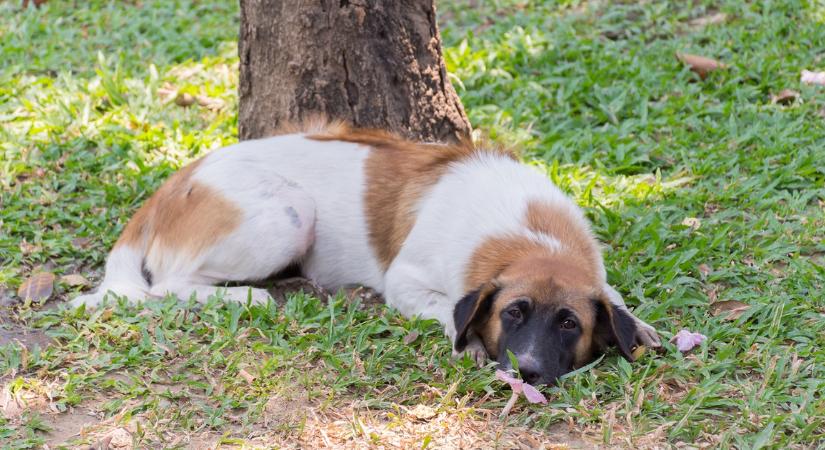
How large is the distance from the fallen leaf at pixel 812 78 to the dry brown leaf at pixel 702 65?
58 centimetres

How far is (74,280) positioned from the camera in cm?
545

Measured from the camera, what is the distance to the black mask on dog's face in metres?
4.29

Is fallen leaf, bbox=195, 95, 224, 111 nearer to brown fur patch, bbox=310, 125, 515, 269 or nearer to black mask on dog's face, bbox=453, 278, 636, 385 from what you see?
brown fur patch, bbox=310, 125, 515, 269

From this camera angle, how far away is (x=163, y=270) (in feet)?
17.9

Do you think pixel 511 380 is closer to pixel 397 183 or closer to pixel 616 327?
pixel 616 327

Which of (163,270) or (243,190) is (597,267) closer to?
(243,190)

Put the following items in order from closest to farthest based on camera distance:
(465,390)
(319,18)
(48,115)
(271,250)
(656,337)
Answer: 1. (465,390)
2. (656,337)
3. (271,250)
4. (319,18)
5. (48,115)

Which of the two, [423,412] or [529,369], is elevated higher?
[529,369]

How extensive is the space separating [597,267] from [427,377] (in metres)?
1.08

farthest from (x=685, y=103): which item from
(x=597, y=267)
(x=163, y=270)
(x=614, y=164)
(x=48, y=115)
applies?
(x=48, y=115)

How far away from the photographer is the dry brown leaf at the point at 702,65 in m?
7.63

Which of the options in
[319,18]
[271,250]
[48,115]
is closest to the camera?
[271,250]

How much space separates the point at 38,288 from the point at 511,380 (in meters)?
2.69

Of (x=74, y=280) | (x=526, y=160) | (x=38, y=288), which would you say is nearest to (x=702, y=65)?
(x=526, y=160)
